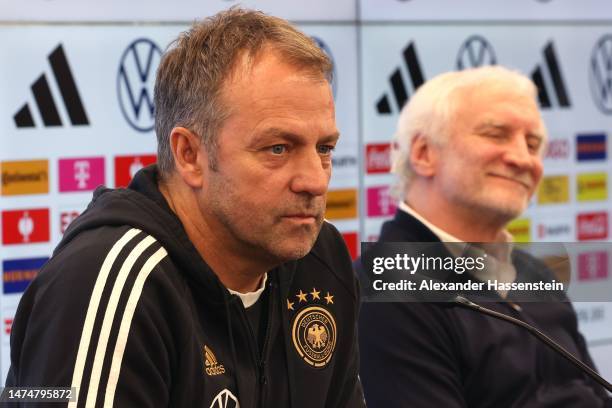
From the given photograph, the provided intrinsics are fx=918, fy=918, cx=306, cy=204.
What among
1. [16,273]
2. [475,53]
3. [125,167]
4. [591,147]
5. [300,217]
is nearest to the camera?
[300,217]

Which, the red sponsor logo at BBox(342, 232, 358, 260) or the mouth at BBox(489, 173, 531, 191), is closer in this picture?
the mouth at BBox(489, 173, 531, 191)

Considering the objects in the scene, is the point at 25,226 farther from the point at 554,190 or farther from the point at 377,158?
the point at 554,190

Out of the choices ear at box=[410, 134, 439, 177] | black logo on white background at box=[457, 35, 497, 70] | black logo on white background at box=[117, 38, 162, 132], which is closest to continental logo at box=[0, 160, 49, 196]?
black logo on white background at box=[117, 38, 162, 132]

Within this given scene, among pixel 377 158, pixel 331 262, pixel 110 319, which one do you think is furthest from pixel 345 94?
pixel 110 319

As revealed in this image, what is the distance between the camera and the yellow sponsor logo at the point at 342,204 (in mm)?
3412

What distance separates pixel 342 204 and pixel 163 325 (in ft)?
7.09

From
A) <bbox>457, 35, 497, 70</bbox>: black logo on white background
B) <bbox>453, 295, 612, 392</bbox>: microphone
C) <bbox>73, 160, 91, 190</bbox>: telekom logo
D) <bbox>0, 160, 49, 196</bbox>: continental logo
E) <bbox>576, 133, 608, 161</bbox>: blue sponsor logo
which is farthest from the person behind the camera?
<bbox>576, 133, 608, 161</bbox>: blue sponsor logo

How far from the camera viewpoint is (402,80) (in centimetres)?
360

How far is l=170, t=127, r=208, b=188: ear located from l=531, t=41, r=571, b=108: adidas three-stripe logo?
274cm

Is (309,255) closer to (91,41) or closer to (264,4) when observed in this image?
(91,41)

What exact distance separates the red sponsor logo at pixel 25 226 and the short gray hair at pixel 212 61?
4.82ft

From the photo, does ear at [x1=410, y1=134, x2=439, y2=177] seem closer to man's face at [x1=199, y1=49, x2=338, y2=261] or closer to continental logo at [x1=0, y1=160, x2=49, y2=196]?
man's face at [x1=199, y1=49, x2=338, y2=261]

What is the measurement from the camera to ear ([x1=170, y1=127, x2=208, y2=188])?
A: 1.47 m

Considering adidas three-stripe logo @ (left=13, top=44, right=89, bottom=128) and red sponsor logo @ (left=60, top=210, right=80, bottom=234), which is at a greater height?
adidas three-stripe logo @ (left=13, top=44, right=89, bottom=128)
